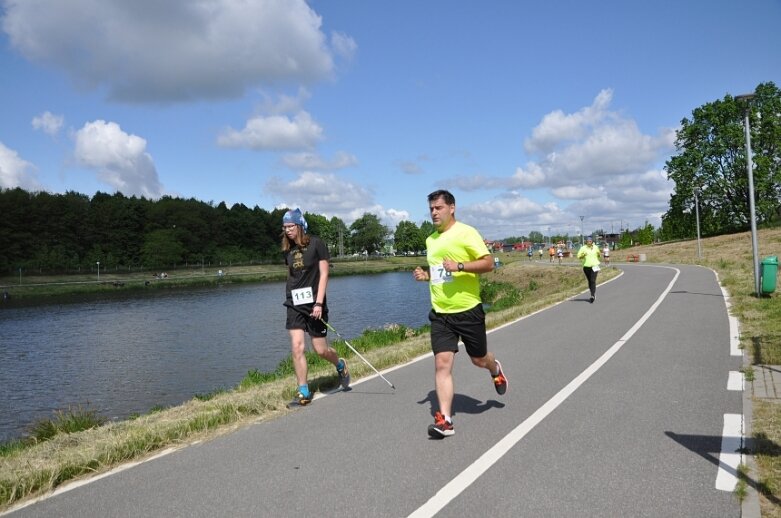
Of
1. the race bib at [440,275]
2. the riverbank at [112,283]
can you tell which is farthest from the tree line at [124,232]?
the race bib at [440,275]

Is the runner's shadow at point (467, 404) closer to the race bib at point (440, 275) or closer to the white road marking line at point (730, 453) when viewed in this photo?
the race bib at point (440, 275)

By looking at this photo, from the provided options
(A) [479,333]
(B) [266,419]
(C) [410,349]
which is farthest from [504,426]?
(C) [410,349]

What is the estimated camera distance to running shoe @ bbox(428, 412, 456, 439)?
4922mm

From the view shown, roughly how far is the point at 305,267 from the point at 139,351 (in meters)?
16.9

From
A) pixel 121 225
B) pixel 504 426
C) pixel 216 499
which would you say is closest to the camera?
pixel 216 499

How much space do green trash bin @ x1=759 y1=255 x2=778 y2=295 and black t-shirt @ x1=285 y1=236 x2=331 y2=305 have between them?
13106 mm

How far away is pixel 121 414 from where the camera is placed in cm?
1202

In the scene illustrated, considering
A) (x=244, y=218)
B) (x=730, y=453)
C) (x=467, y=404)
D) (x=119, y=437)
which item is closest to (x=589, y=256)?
(x=467, y=404)

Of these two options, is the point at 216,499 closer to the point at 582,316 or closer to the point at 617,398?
the point at 617,398

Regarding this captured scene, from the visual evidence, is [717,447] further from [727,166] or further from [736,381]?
[727,166]

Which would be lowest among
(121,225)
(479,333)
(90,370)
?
(90,370)

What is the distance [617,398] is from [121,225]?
106 meters

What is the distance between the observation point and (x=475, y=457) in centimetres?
445

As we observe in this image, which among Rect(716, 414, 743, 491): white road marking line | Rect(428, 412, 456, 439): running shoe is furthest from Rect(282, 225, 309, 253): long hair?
Rect(716, 414, 743, 491): white road marking line
